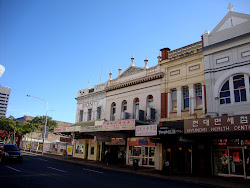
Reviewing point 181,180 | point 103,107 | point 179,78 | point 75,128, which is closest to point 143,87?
point 179,78

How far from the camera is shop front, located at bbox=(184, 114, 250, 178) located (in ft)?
44.9

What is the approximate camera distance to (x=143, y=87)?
23.6m

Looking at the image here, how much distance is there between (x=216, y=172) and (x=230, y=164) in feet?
4.21

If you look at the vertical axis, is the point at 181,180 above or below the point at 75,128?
below

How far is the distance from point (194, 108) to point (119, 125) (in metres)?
6.94

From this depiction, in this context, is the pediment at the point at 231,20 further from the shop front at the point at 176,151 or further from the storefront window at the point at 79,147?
the storefront window at the point at 79,147

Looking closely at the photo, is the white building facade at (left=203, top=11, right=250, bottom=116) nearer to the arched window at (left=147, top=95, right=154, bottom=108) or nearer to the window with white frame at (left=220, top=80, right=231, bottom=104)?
the window with white frame at (left=220, top=80, right=231, bottom=104)

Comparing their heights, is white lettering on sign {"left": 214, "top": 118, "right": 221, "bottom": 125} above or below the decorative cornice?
below

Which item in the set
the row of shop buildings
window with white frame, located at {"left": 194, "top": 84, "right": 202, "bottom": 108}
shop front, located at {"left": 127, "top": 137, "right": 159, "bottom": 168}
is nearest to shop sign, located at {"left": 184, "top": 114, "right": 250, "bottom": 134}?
the row of shop buildings

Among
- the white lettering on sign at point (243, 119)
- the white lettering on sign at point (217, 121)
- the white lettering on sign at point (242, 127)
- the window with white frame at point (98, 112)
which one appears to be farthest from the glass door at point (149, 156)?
the white lettering on sign at point (243, 119)

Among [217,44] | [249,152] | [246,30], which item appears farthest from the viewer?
[217,44]

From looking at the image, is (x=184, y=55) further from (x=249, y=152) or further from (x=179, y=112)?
(x=249, y=152)

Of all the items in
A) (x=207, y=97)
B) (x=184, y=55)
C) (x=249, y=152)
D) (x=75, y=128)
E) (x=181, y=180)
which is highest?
(x=184, y=55)

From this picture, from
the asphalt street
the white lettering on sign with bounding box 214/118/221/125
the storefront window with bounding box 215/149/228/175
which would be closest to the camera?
the asphalt street
